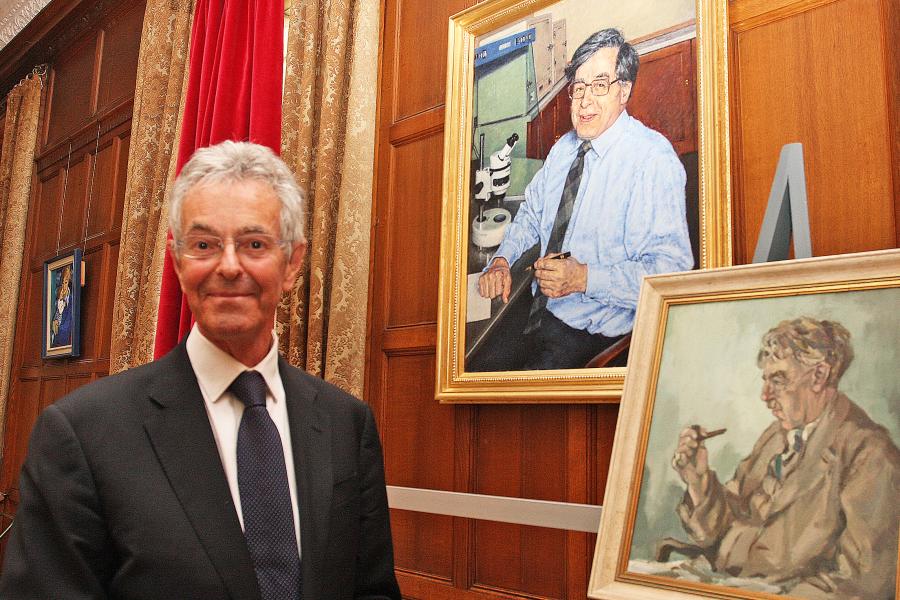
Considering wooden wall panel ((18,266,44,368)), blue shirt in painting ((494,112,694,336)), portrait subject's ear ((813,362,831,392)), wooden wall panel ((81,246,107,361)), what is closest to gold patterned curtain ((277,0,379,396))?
blue shirt in painting ((494,112,694,336))

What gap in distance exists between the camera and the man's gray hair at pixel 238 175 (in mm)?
1649

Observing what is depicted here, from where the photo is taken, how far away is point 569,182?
2459mm

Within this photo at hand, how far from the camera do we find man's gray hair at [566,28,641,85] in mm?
2363

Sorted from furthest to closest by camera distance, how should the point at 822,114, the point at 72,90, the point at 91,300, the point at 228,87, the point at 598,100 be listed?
the point at 72,90 < the point at 91,300 < the point at 228,87 < the point at 598,100 < the point at 822,114

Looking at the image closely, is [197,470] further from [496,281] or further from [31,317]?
[31,317]

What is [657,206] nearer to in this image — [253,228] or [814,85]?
[814,85]

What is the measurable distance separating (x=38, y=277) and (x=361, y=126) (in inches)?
153

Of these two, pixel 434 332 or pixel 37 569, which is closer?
pixel 37 569

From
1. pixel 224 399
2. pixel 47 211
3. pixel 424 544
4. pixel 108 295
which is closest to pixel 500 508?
pixel 424 544

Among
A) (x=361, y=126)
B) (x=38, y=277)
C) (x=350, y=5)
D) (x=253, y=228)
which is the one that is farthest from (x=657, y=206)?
(x=38, y=277)

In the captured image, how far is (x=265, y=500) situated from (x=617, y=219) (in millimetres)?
1277

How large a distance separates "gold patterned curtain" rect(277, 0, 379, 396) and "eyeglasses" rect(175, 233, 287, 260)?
1.29 metres

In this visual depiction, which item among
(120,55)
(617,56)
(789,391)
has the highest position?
(120,55)

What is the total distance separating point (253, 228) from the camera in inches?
65.3
